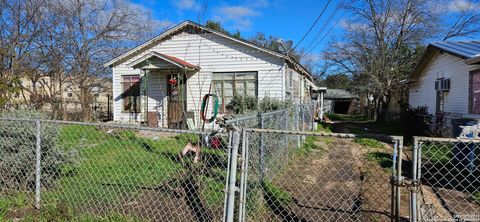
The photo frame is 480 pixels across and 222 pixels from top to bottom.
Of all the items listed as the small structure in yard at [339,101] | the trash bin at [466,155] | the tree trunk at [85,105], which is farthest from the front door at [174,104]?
the small structure in yard at [339,101]

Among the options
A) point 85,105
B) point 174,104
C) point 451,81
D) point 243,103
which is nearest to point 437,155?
point 451,81

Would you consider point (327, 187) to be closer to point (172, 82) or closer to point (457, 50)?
point (457, 50)

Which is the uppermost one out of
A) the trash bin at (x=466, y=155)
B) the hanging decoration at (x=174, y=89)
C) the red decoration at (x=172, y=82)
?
the red decoration at (x=172, y=82)

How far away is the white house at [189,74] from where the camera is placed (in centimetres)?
1239

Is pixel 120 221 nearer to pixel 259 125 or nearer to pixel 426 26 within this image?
pixel 259 125

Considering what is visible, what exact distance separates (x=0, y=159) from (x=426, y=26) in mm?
29608

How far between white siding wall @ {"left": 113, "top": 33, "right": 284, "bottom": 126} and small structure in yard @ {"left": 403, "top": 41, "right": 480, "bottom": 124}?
6140 millimetres

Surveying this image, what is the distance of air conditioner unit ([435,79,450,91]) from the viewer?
11852 mm

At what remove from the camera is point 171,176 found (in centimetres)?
511

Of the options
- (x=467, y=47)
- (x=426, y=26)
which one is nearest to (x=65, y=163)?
(x=467, y=47)

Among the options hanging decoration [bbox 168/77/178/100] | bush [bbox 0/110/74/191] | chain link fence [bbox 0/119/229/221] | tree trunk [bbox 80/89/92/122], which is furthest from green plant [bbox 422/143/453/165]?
tree trunk [bbox 80/89/92/122]

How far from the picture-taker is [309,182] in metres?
5.54

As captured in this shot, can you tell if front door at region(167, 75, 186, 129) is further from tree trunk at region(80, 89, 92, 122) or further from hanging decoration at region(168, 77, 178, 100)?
tree trunk at region(80, 89, 92, 122)

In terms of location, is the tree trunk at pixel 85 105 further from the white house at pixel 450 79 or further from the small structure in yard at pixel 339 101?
the small structure in yard at pixel 339 101
